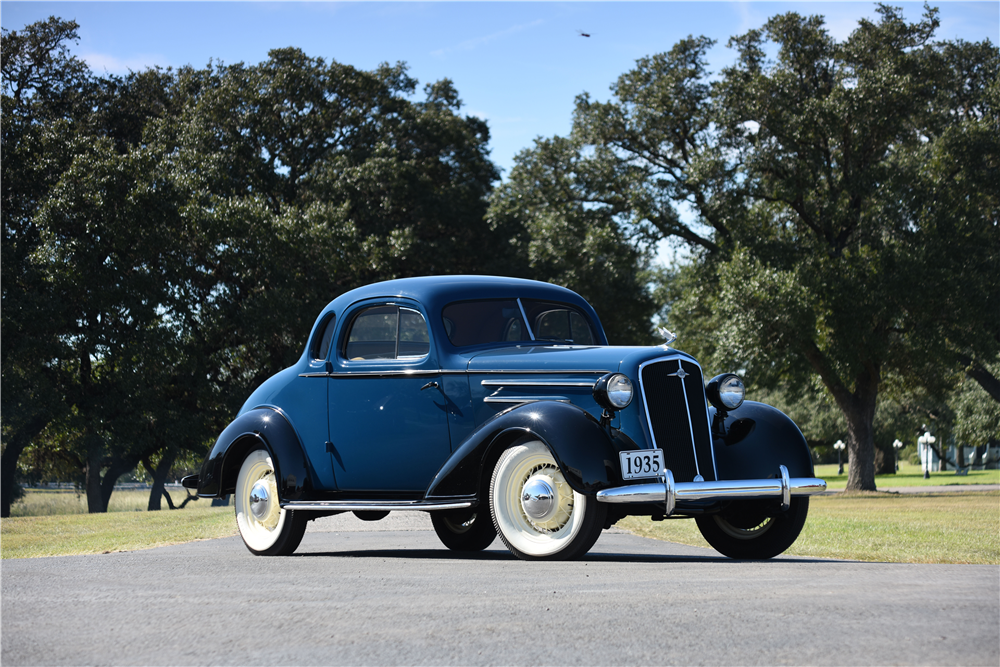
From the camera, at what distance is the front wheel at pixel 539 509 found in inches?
266

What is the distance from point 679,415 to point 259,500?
398 centimetres

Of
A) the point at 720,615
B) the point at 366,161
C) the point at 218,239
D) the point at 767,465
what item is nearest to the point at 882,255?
the point at 366,161

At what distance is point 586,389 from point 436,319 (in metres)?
1.64

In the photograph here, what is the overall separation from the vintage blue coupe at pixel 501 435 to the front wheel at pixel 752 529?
14 millimetres

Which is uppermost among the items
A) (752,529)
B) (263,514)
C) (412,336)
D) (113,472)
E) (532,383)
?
(412,336)

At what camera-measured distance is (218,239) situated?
26297 millimetres

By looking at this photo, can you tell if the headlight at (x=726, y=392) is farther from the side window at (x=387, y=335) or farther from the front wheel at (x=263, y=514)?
the front wheel at (x=263, y=514)

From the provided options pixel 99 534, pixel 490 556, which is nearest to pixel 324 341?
pixel 490 556

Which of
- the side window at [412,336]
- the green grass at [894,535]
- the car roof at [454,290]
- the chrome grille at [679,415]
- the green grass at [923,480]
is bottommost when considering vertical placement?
the green grass at [923,480]

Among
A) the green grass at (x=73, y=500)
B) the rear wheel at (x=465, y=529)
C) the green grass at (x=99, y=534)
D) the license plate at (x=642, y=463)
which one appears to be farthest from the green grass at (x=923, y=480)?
the green grass at (x=73, y=500)

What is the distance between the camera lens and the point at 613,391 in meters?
6.85

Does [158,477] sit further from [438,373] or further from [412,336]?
[438,373]

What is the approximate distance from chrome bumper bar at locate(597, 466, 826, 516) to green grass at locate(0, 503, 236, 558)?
19.5 feet

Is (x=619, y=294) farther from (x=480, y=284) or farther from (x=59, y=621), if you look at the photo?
(x=59, y=621)
